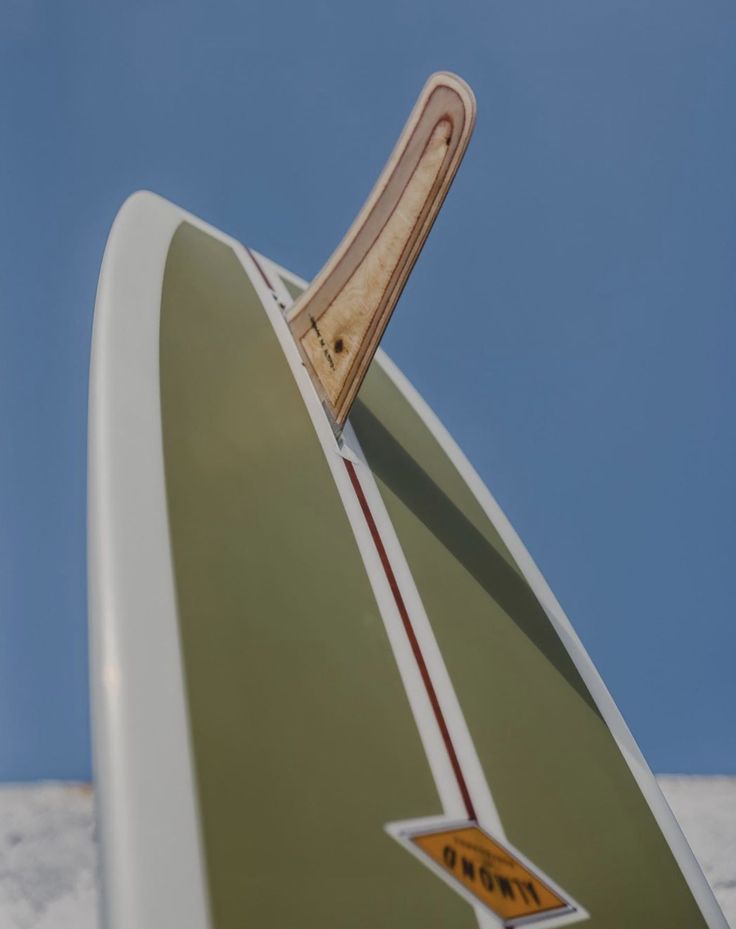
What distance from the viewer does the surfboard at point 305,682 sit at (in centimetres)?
98

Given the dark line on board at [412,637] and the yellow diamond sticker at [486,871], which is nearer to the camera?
the yellow diamond sticker at [486,871]

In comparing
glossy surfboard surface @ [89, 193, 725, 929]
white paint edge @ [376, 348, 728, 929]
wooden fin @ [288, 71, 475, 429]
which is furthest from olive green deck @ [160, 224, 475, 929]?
white paint edge @ [376, 348, 728, 929]

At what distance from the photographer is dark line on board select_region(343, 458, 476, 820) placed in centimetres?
136

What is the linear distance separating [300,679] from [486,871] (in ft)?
1.28

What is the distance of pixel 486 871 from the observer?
3.94ft

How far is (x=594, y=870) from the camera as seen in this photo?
1438 millimetres

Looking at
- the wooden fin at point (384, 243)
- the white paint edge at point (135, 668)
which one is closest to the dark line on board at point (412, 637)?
the wooden fin at point (384, 243)

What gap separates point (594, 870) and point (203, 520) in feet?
3.00

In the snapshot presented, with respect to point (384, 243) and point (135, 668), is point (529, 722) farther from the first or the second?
point (384, 243)

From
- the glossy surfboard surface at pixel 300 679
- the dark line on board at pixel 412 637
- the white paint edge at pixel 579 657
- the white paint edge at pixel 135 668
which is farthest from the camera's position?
the white paint edge at pixel 579 657

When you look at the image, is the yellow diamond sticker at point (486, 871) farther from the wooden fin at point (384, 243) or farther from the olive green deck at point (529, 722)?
the wooden fin at point (384, 243)

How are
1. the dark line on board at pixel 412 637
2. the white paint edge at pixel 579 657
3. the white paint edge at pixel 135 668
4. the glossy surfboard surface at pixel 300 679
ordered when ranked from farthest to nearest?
the white paint edge at pixel 579 657
the dark line on board at pixel 412 637
the glossy surfboard surface at pixel 300 679
the white paint edge at pixel 135 668

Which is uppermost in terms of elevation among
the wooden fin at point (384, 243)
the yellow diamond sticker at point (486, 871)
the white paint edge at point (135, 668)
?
the wooden fin at point (384, 243)

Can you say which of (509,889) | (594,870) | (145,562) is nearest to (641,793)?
(594,870)
